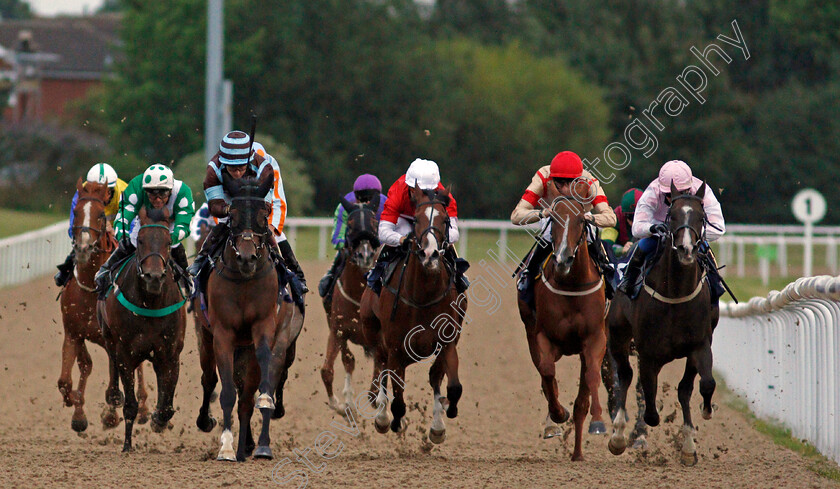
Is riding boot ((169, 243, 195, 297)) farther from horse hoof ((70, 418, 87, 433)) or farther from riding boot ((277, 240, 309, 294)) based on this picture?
horse hoof ((70, 418, 87, 433))

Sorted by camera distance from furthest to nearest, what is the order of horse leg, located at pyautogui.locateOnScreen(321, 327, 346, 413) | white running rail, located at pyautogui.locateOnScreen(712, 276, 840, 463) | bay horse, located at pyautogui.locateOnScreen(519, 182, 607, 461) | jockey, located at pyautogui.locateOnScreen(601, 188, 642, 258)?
1. horse leg, located at pyautogui.locateOnScreen(321, 327, 346, 413)
2. jockey, located at pyautogui.locateOnScreen(601, 188, 642, 258)
3. bay horse, located at pyautogui.locateOnScreen(519, 182, 607, 461)
4. white running rail, located at pyautogui.locateOnScreen(712, 276, 840, 463)

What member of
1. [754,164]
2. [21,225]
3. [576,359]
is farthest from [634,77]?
[576,359]

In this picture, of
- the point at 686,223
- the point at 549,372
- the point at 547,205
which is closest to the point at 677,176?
the point at 686,223

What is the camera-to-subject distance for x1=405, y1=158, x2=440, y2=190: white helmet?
24.1ft

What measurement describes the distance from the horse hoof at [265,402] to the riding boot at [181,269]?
1039 millimetres

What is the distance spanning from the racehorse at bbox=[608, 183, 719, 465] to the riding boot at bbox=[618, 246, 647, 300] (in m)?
0.09

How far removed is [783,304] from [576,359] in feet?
16.3

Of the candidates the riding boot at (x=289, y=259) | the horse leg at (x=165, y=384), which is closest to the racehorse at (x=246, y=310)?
the riding boot at (x=289, y=259)

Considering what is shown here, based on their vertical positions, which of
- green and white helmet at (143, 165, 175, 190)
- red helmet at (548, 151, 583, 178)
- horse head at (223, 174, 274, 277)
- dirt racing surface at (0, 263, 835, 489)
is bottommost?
A: dirt racing surface at (0, 263, 835, 489)

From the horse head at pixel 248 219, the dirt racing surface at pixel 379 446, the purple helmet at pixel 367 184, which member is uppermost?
the purple helmet at pixel 367 184

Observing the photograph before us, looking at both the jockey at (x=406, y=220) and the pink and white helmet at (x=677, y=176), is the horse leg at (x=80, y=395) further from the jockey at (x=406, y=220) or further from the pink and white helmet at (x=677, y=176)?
the pink and white helmet at (x=677, y=176)

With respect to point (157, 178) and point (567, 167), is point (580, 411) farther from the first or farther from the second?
A: point (157, 178)

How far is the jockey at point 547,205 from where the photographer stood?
24.1 feet

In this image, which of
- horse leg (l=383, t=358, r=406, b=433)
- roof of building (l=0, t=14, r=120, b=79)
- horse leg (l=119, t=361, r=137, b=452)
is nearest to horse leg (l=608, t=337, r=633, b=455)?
horse leg (l=383, t=358, r=406, b=433)
